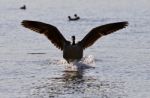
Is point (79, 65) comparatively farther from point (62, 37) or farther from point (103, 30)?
point (103, 30)

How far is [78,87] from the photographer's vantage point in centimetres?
1925

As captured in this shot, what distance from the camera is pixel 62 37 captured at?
74.1 ft

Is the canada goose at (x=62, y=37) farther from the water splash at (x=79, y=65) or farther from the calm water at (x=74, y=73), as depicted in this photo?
the calm water at (x=74, y=73)

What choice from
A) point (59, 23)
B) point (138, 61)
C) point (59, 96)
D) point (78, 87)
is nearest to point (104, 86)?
point (78, 87)

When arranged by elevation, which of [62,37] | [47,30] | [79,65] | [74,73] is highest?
[47,30]

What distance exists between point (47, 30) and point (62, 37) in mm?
648

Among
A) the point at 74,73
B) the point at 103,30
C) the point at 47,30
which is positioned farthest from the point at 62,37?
the point at 103,30

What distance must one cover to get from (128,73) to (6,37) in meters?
14.0

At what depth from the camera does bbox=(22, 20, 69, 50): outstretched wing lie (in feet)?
71.6

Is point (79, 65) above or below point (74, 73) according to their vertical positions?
above

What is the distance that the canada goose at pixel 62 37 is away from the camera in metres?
22.0

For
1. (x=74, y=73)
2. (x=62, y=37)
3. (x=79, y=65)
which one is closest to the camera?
(x=74, y=73)

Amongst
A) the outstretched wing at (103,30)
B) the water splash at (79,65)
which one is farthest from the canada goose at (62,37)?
the water splash at (79,65)

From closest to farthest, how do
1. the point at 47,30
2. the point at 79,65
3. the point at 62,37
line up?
the point at 47,30
the point at 62,37
the point at 79,65
